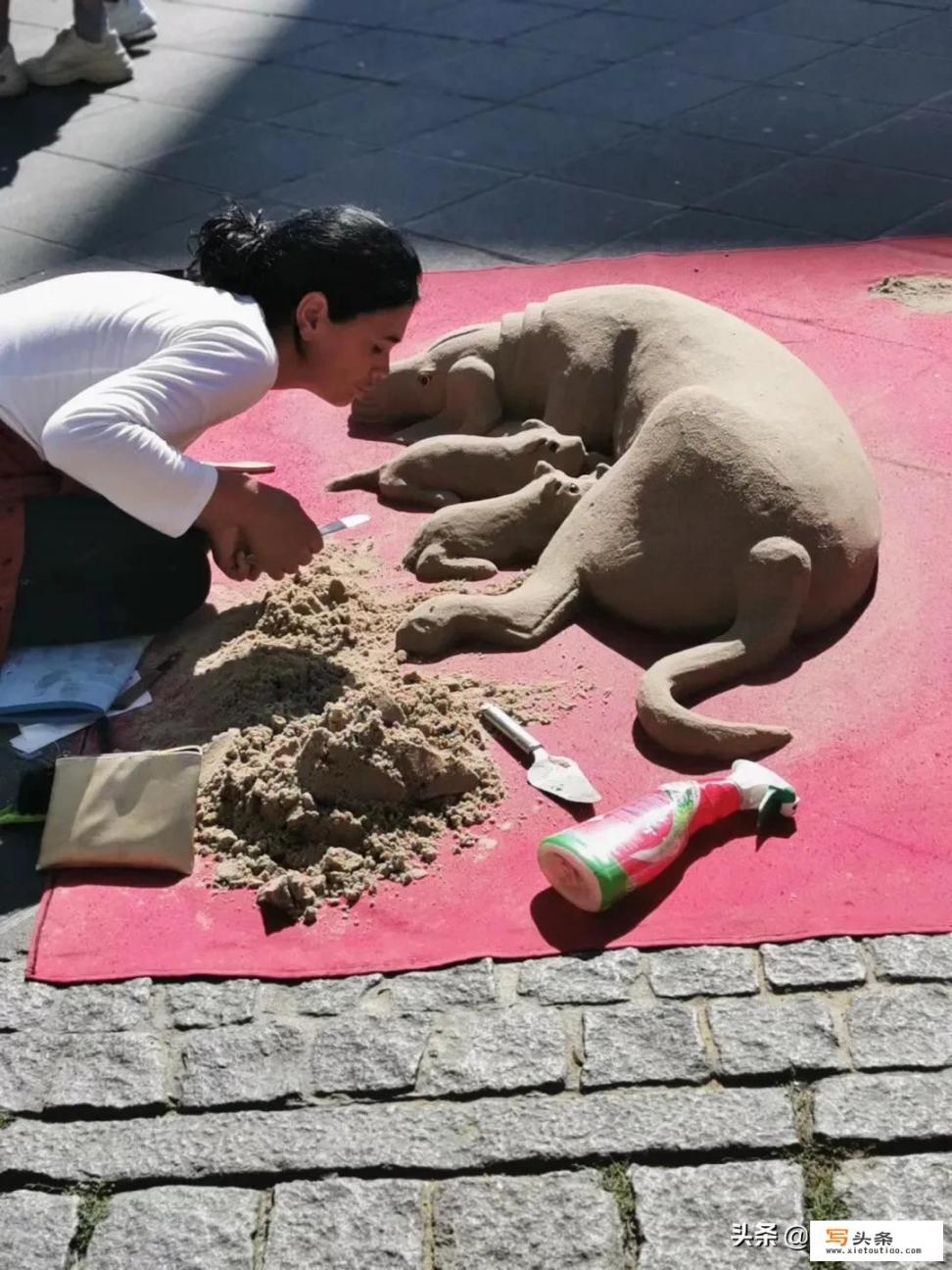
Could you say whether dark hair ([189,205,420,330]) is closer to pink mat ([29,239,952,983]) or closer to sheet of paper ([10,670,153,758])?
pink mat ([29,239,952,983])

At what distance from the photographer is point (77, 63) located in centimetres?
739

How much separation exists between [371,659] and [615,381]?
1.10m

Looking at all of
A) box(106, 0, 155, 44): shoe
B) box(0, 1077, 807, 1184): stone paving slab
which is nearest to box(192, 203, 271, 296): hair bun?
box(0, 1077, 807, 1184): stone paving slab

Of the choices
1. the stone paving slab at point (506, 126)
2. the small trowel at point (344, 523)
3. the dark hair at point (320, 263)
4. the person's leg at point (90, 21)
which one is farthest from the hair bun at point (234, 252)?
the person's leg at point (90, 21)

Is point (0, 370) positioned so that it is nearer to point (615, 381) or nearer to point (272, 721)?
point (272, 721)

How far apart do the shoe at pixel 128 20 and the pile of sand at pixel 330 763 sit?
221 inches

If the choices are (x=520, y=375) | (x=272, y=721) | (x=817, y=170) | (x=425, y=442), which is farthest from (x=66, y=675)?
(x=817, y=170)

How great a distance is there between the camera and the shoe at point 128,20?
792cm

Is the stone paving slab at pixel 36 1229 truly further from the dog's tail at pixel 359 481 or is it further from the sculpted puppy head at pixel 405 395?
the sculpted puppy head at pixel 405 395

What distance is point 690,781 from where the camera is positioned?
9.34 feet

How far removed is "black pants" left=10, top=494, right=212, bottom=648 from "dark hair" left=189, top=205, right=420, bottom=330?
57 cm

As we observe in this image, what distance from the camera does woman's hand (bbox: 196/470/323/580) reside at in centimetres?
310

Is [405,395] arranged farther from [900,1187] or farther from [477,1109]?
[900,1187]

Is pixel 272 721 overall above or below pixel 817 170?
above
